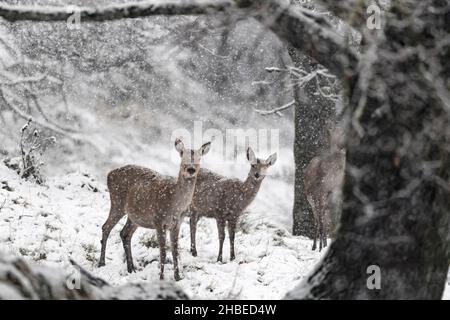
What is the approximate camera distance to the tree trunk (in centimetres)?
1190

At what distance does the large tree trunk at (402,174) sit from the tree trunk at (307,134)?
7617 mm

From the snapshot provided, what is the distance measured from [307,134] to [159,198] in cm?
415

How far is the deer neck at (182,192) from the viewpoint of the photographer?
8.55 meters

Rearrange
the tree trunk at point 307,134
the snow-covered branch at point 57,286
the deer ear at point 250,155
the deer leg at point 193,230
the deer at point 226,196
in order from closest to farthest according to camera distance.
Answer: the snow-covered branch at point 57,286 < the deer leg at point 193,230 < the deer at point 226,196 < the deer ear at point 250,155 < the tree trunk at point 307,134

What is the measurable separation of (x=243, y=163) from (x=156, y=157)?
10.0 feet

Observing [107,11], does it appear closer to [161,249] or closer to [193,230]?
[161,249]

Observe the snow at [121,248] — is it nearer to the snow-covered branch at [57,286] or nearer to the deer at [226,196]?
the deer at [226,196]

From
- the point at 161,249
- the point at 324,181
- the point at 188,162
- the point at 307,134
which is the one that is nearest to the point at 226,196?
the point at 188,162

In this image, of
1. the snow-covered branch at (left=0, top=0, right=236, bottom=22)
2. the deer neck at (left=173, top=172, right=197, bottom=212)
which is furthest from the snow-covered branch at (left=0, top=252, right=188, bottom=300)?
the deer neck at (left=173, top=172, right=197, bottom=212)

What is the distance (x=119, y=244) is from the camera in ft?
33.7

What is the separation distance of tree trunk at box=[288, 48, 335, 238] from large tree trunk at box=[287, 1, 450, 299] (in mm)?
7617

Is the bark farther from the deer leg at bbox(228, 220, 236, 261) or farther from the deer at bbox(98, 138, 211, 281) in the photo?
the deer leg at bbox(228, 220, 236, 261)

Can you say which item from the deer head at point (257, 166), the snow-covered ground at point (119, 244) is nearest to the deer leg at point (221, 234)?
the snow-covered ground at point (119, 244)
